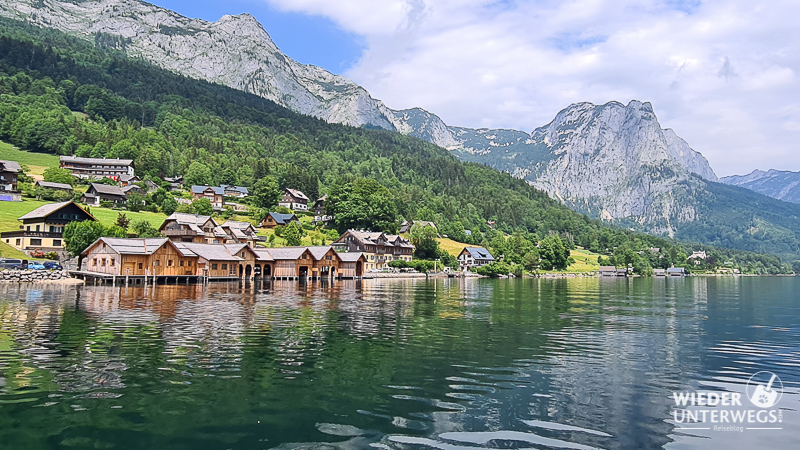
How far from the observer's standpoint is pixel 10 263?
73438mm

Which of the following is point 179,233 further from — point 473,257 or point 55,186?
point 473,257

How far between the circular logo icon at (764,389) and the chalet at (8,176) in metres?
145

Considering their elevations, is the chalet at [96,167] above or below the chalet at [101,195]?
above

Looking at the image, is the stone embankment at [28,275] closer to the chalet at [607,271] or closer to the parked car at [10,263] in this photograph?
the parked car at [10,263]

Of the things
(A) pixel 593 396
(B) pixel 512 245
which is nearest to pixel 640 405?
(A) pixel 593 396

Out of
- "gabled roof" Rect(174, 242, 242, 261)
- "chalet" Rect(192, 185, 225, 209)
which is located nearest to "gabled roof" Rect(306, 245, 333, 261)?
"gabled roof" Rect(174, 242, 242, 261)

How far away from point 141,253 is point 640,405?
76.7 meters

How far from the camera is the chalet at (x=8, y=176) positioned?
12112 centimetres

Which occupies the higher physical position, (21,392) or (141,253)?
(141,253)

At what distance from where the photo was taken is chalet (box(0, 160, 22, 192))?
397 feet

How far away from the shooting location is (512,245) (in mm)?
174875

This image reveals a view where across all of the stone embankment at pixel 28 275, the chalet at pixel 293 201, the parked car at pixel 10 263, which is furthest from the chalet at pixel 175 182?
the stone embankment at pixel 28 275

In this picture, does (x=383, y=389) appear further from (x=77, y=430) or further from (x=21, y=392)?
(x=21, y=392)
